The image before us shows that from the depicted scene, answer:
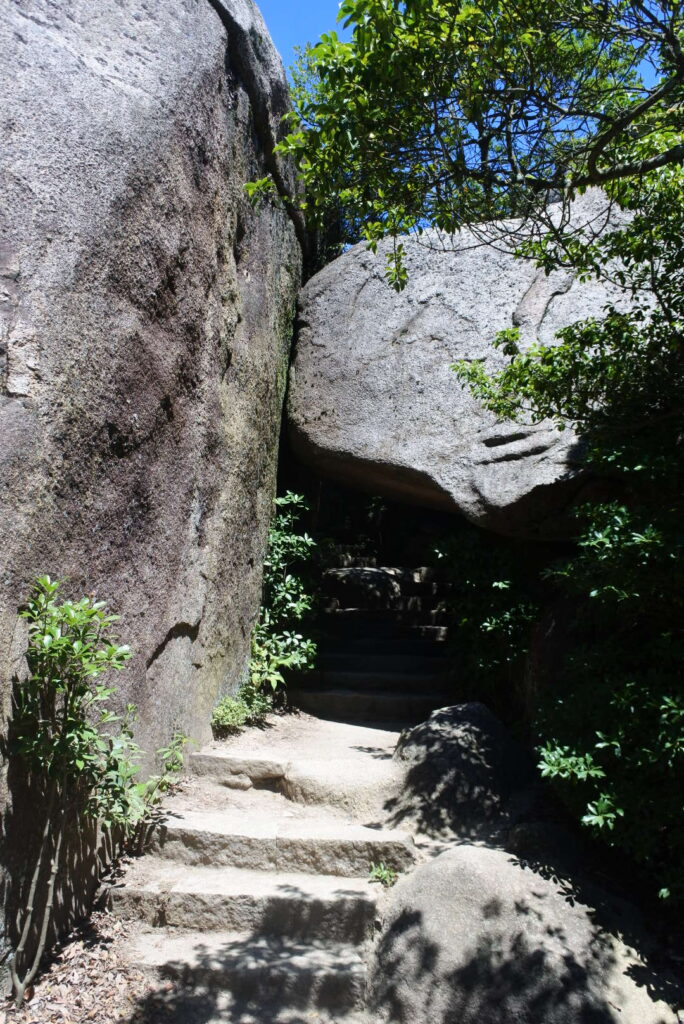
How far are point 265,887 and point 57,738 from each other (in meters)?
1.39

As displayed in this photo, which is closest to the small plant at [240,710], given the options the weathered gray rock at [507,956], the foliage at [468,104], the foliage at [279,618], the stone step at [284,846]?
the foliage at [279,618]

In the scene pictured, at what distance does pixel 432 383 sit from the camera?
650cm

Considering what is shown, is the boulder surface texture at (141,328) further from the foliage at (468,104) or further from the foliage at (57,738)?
the foliage at (468,104)

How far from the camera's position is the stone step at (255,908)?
3887 millimetres

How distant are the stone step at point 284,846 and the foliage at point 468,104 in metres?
3.50

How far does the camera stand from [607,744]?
367 centimetres

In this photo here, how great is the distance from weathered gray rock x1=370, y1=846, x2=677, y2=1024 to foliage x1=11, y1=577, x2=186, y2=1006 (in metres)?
1.48

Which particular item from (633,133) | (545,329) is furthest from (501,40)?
(545,329)

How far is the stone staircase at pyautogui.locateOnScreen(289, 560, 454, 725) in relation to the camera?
6.34m

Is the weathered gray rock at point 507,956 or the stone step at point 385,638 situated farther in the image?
the stone step at point 385,638

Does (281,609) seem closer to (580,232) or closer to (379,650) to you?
(379,650)

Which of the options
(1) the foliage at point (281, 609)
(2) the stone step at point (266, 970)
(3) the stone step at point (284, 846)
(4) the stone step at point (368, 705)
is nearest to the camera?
(2) the stone step at point (266, 970)

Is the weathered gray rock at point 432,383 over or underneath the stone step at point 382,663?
over

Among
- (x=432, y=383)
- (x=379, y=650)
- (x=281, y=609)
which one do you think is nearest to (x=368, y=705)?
(x=379, y=650)
